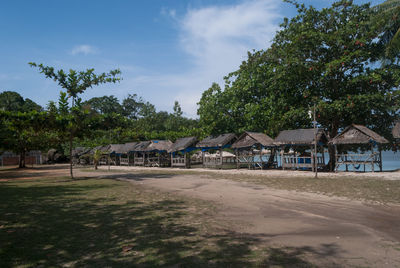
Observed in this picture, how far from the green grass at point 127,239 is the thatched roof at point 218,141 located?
17.7m

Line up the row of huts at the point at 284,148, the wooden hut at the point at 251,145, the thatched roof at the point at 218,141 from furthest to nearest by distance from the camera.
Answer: the thatched roof at the point at 218,141, the wooden hut at the point at 251,145, the row of huts at the point at 284,148

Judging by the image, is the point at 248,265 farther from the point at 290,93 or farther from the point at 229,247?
the point at 290,93

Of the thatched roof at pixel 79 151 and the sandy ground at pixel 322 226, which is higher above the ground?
the thatched roof at pixel 79 151

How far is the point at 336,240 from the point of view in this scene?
4879mm

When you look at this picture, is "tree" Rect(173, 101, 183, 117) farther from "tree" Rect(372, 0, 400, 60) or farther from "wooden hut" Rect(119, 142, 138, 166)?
"tree" Rect(372, 0, 400, 60)

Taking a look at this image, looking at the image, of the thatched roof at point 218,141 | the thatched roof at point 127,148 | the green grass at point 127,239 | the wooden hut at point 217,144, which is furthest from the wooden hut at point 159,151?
the green grass at point 127,239

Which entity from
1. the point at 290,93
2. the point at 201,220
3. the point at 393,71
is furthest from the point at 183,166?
the point at 201,220

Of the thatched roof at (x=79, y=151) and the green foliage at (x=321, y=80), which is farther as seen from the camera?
the thatched roof at (x=79, y=151)

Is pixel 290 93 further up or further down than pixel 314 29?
further down

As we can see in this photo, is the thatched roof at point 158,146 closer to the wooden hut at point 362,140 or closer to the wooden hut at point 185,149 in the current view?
the wooden hut at point 185,149

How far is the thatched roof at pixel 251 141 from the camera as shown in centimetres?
2338

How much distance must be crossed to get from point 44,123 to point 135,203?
10098mm

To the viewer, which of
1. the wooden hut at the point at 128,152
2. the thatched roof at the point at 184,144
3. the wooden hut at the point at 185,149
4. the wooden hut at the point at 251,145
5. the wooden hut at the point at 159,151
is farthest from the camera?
the wooden hut at the point at 128,152

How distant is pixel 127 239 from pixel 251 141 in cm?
1970
